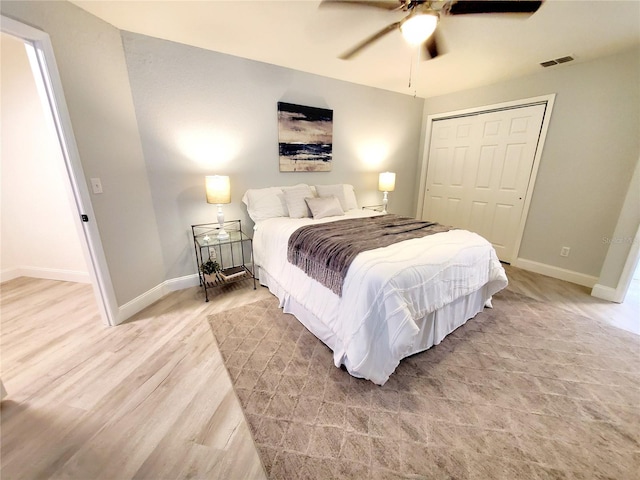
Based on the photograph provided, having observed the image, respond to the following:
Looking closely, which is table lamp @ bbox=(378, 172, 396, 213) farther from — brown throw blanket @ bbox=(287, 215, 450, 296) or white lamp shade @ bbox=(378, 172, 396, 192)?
brown throw blanket @ bbox=(287, 215, 450, 296)

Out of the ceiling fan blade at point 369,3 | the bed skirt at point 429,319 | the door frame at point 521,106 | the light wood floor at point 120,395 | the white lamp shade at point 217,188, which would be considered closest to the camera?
the light wood floor at point 120,395

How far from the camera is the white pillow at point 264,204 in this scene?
2764mm

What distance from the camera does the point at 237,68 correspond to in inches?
102

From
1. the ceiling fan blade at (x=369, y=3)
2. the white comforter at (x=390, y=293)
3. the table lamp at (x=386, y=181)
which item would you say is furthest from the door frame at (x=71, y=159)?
the table lamp at (x=386, y=181)

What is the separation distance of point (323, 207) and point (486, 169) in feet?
8.39

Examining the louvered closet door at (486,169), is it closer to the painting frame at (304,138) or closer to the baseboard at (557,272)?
the baseboard at (557,272)

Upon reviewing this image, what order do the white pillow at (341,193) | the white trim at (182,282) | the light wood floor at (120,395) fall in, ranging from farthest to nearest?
the white pillow at (341,193) < the white trim at (182,282) < the light wood floor at (120,395)

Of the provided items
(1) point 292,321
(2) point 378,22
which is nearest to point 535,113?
(2) point 378,22

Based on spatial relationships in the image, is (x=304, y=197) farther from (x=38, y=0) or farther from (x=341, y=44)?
(x=38, y=0)

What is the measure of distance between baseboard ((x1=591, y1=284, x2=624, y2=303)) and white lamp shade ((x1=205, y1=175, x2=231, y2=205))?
3976 mm

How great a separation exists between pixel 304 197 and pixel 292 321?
1.39m

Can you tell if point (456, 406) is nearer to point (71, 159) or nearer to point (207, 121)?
point (71, 159)

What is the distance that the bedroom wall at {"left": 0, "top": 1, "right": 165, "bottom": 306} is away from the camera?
169 cm

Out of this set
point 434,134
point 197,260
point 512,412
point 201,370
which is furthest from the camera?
point 434,134
